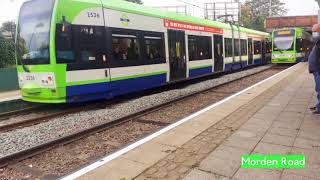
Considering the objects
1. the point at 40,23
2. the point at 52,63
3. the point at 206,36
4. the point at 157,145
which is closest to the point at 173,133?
the point at 157,145

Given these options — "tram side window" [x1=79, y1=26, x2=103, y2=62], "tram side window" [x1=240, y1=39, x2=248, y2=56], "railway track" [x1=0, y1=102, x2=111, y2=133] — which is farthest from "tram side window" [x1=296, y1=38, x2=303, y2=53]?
"tram side window" [x1=79, y1=26, x2=103, y2=62]

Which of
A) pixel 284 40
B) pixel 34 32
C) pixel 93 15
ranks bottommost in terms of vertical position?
pixel 34 32

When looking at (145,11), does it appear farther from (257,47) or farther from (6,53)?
(257,47)

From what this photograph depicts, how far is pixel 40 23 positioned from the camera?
28.6ft

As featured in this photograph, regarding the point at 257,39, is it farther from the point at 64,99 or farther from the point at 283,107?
the point at 64,99

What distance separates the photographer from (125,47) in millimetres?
10500

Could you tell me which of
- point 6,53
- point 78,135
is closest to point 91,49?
point 78,135

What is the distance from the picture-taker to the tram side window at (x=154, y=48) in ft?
38.4

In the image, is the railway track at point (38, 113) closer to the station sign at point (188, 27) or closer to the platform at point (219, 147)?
the platform at point (219, 147)

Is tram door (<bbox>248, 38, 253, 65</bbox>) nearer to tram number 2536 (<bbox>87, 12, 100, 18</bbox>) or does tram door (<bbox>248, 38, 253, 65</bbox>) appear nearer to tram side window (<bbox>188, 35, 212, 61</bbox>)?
tram side window (<bbox>188, 35, 212, 61</bbox>)

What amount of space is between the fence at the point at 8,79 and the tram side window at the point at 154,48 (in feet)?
34.8

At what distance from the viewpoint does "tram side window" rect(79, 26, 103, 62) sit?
29.2 ft

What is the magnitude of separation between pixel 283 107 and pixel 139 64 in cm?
530

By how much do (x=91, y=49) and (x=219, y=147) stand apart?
5634mm
